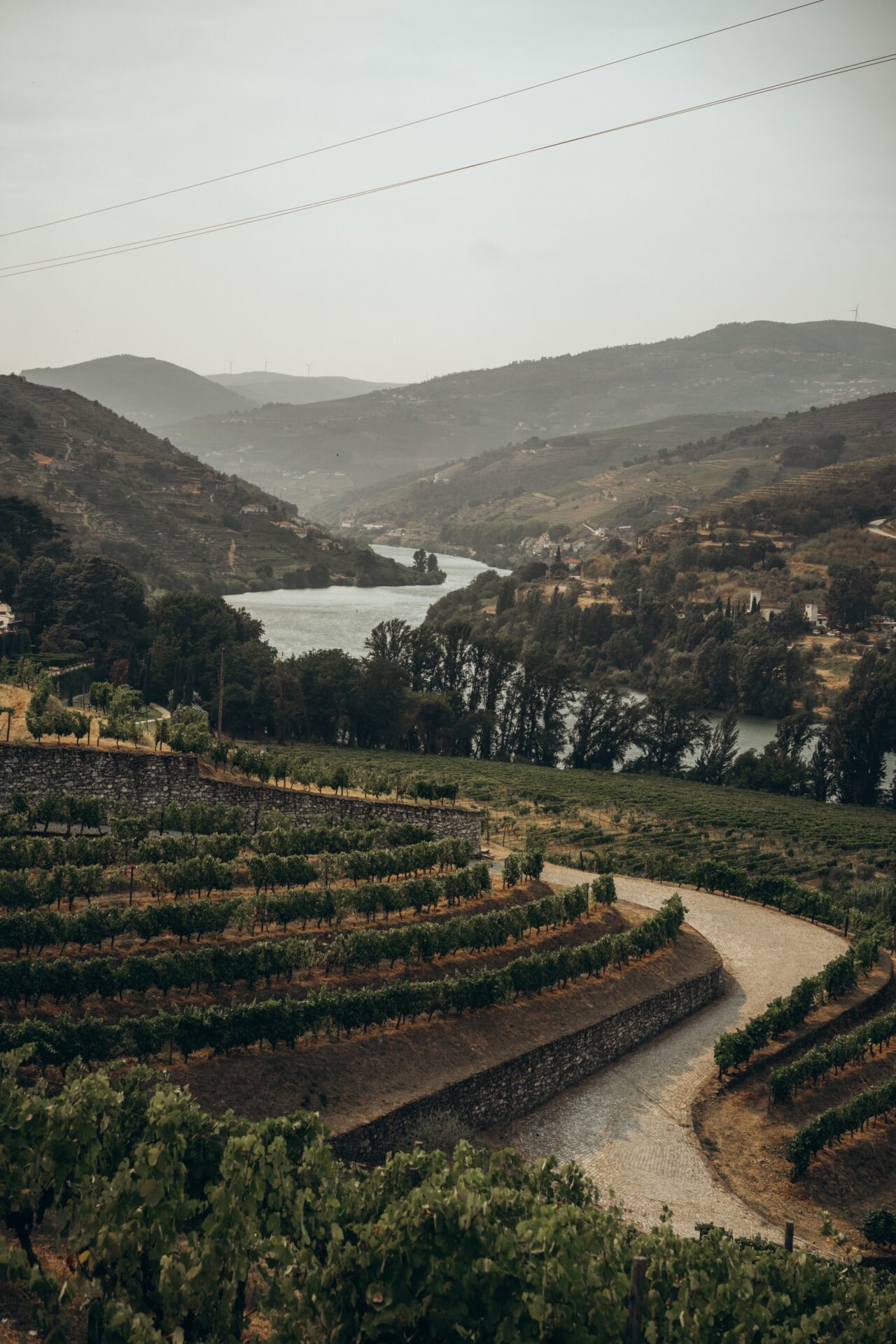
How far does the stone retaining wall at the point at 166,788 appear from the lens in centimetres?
4212

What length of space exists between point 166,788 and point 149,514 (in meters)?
132

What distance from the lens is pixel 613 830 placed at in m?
59.6

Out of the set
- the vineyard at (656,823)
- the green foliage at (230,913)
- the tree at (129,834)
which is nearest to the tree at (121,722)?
the vineyard at (656,823)

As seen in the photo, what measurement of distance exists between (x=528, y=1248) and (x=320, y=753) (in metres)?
61.7

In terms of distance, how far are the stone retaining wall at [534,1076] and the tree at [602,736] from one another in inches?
2259

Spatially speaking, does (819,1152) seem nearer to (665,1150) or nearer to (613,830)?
(665,1150)

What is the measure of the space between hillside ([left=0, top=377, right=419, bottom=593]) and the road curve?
354 ft

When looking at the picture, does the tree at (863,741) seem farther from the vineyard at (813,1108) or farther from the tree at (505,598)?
the tree at (505,598)

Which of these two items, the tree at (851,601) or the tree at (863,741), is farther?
→ the tree at (851,601)

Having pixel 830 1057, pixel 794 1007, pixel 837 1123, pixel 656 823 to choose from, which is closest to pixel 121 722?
pixel 794 1007

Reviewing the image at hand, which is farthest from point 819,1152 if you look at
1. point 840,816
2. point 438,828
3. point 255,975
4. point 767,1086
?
point 840,816

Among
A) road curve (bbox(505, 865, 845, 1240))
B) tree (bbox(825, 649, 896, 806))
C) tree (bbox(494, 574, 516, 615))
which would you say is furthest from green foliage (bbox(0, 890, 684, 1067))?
tree (bbox(494, 574, 516, 615))

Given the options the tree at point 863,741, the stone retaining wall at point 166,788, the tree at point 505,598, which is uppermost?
the tree at point 505,598

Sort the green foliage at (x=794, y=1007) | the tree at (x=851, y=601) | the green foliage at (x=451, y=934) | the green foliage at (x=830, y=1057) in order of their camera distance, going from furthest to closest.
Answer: the tree at (x=851, y=601), the green foliage at (x=794, y=1007), the green foliage at (x=451, y=934), the green foliage at (x=830, y=1057)
